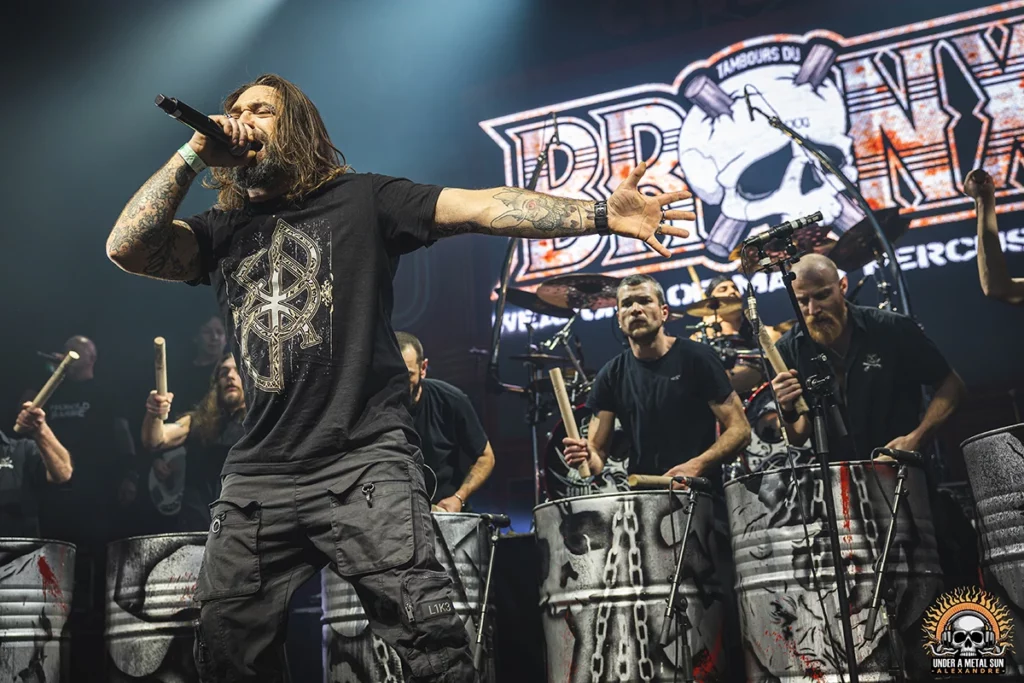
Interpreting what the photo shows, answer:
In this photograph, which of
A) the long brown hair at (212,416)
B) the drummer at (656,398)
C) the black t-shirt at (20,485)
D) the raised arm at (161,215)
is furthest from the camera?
the long brown hair at (212,416)

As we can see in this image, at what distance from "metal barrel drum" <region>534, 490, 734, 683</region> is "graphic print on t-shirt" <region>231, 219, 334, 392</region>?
184cm

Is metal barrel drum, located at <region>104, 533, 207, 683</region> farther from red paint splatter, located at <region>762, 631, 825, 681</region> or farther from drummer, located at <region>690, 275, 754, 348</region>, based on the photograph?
drummer, located at <region>690, 275, 754, 348</region>

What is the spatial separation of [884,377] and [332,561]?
3514 millimetres

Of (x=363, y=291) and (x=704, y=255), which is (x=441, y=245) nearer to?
(x=704, y=255)

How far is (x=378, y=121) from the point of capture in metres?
8.36

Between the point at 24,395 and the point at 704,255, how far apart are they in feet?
16.6

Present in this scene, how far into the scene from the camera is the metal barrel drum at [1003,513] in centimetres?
299

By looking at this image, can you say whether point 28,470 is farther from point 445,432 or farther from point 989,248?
point 989,248

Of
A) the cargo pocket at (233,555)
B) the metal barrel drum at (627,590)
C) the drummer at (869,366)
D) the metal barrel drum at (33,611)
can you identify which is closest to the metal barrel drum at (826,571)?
the metal barrel drum at (627,590)

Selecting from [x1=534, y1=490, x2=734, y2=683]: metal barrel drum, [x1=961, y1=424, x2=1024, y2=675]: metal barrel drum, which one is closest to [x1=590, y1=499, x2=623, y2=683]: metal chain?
[x1=534, y1=490, x2=734, y2=683]: metal barrel drum

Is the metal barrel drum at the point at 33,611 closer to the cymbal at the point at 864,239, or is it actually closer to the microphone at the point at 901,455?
the microphone at the point at 901,455

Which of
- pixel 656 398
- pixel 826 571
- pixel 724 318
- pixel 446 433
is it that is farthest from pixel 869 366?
pixel 446 433

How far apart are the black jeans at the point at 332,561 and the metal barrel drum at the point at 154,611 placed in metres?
1.73

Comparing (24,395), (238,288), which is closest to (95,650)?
(24,395)
